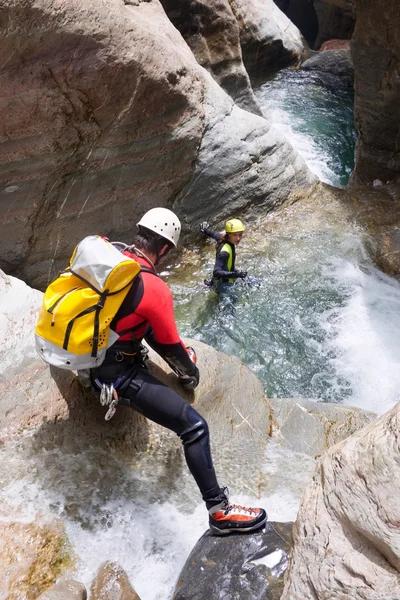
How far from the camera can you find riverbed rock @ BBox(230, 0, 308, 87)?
57.8ft

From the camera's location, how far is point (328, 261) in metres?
8.85

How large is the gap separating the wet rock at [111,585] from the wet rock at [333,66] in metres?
19.9

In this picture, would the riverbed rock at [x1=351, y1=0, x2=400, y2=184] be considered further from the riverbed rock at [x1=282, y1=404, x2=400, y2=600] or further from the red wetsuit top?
the riverbed rock at [x1=282, y1=404, x2=400, y2=600]

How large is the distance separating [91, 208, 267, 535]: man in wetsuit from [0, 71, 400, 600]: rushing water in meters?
0.47

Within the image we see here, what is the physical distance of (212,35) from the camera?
1250cm

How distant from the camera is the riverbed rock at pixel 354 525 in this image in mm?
2240

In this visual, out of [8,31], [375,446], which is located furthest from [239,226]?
[375,446]

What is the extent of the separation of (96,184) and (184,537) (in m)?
5.60

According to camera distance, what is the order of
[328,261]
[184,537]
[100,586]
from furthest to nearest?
1. [328,261]
2. [184,537]
3. [100,586]

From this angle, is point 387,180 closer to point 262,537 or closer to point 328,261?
point 328,261

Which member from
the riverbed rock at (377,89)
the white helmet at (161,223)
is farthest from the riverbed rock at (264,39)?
the white helmet at (161,223)

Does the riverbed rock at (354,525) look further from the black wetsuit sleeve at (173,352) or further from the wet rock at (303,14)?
the wet rock at (303,14)

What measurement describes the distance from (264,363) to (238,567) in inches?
156

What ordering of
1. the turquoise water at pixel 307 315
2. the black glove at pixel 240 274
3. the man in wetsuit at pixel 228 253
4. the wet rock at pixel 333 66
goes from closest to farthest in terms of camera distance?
1. the turquoise water at pixel 307 315
2. the man in wetsuit at pixel 228 253
3. the black glove at pixel 240 274
4. the wet rock at pixel 333 66
